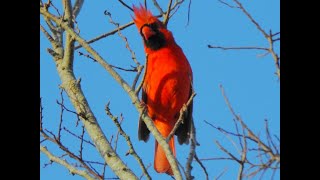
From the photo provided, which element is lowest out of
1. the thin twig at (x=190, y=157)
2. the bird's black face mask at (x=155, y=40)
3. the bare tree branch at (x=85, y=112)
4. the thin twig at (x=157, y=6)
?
the thin twig at (x=190, y=157)

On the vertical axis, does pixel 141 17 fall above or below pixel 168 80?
above

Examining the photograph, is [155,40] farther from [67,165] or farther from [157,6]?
[67,165]

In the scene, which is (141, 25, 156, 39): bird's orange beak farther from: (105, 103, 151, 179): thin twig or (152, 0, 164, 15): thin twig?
(105, 103, 151, 179): thin twig

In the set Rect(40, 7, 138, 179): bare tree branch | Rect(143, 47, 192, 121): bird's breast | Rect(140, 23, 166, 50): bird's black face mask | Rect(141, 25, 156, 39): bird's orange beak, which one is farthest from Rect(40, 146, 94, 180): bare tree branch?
Rect(140, 23, 166, 50): bird's black face mask

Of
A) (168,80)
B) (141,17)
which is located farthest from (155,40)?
(168,80)

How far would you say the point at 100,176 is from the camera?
334 centimetres

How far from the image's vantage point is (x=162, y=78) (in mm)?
5492

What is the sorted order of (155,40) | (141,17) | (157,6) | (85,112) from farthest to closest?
(155,40)
(141,17)
(157,6)
(85,112)

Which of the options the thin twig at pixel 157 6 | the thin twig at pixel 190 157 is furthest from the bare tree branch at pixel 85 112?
the thin twig at pixel 157 6

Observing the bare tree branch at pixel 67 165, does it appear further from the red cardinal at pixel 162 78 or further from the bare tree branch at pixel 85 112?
the red cardinal at pixel 162 78

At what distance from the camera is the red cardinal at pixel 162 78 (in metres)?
5.47
